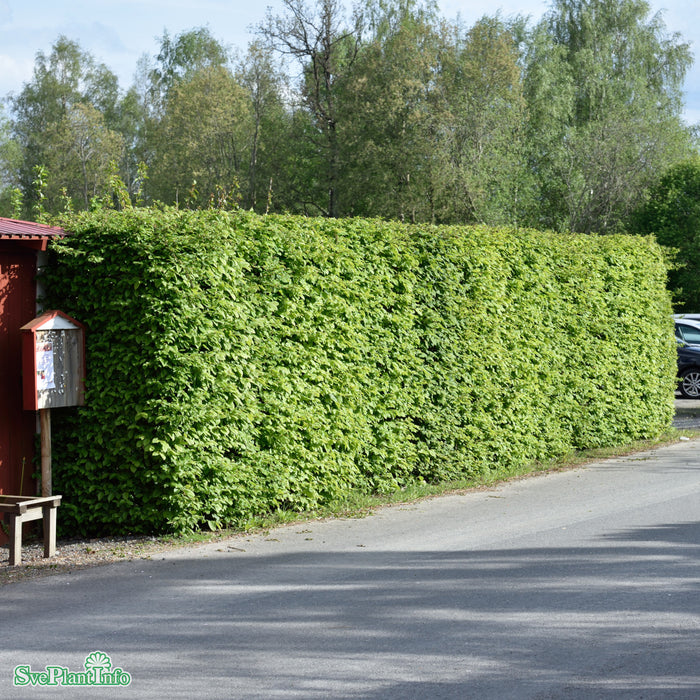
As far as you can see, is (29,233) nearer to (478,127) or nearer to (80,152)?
(478,127)

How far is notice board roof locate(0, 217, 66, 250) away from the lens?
25.9ft

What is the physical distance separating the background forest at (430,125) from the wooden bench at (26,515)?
87.7 ft

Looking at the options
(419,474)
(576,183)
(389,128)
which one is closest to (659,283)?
(419,474)

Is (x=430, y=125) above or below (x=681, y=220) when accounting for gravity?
above

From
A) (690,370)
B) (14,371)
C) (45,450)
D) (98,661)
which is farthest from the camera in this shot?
(690,370)

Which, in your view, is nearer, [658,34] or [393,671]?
[393,671]

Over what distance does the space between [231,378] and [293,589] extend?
250cm

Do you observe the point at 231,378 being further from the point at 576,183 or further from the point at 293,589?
the point at 576,183

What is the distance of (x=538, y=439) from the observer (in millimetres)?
12531

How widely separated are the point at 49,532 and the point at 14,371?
1.65 m

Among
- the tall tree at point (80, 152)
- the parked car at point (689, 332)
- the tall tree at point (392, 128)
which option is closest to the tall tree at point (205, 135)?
the tall tree at point (80, 152)

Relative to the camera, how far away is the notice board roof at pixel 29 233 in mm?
7890

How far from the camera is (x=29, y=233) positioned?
8070 mm

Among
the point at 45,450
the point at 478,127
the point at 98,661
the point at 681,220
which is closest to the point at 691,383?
the point at 681,220
